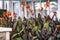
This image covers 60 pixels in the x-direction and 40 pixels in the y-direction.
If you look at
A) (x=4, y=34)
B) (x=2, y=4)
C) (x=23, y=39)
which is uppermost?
(x=2, y=4)

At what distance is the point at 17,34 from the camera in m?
1.88

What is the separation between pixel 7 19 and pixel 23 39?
652 mm

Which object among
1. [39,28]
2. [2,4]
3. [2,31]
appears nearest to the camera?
[2,31]

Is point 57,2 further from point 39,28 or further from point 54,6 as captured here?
point 39,28

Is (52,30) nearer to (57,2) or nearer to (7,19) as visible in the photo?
(7,19)

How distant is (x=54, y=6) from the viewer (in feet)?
18.5

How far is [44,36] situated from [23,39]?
235mm

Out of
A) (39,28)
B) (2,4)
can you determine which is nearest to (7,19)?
(39,28)

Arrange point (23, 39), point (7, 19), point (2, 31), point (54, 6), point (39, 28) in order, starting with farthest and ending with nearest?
point (54, 6), point (7, 19), point (39, 28), point (23, 39), point (2, 31)

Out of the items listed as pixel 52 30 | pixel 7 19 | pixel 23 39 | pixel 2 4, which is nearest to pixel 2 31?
pixel 23 39

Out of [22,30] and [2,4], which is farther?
[2,4]

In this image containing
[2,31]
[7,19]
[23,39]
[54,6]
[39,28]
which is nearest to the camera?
[2,31]

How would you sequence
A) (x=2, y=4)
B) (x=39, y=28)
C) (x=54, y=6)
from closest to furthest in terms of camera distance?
(x=39, y=28) < (x=54, y=6) < (x=2, y=4)

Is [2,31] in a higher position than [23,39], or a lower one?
higher
